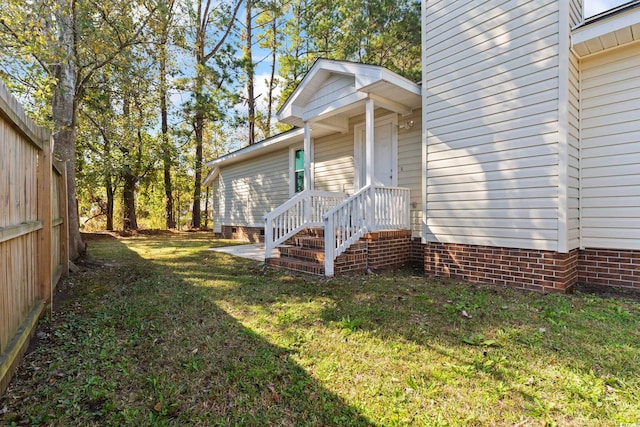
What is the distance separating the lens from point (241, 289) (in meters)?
4.76

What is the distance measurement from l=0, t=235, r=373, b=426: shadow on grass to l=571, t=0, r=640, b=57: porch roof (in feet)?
17.4

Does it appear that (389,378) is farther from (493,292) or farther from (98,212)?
(98,212)

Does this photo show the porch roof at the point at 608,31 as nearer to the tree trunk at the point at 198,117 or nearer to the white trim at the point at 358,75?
the white trim at the point at 358,75

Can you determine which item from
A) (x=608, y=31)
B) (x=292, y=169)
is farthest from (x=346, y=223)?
(x=292, y=169)

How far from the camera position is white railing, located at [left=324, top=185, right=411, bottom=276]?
5.46 m

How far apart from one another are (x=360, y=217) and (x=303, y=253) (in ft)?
4.43

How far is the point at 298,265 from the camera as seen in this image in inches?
235

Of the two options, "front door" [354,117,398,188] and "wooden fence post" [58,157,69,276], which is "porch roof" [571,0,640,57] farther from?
"wooden fence post" [58,157,69,276]

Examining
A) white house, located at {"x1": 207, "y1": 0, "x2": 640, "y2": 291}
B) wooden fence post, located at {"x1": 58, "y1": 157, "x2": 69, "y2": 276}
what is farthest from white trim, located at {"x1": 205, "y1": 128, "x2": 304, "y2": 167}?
wooden fence post, located at {"x1": 58, "y1": 157, "x2": 69, "y2": 276}

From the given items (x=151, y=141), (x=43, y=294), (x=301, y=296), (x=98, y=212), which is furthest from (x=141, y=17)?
(x=98, y=212)

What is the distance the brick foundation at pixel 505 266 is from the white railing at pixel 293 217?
2.73 m

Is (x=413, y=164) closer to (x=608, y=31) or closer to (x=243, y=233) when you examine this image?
(x=608, y=31)

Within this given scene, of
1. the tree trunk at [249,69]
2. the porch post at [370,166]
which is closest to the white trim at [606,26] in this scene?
the porch post at [370,166]

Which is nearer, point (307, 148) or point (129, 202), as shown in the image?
point (307, 148)
